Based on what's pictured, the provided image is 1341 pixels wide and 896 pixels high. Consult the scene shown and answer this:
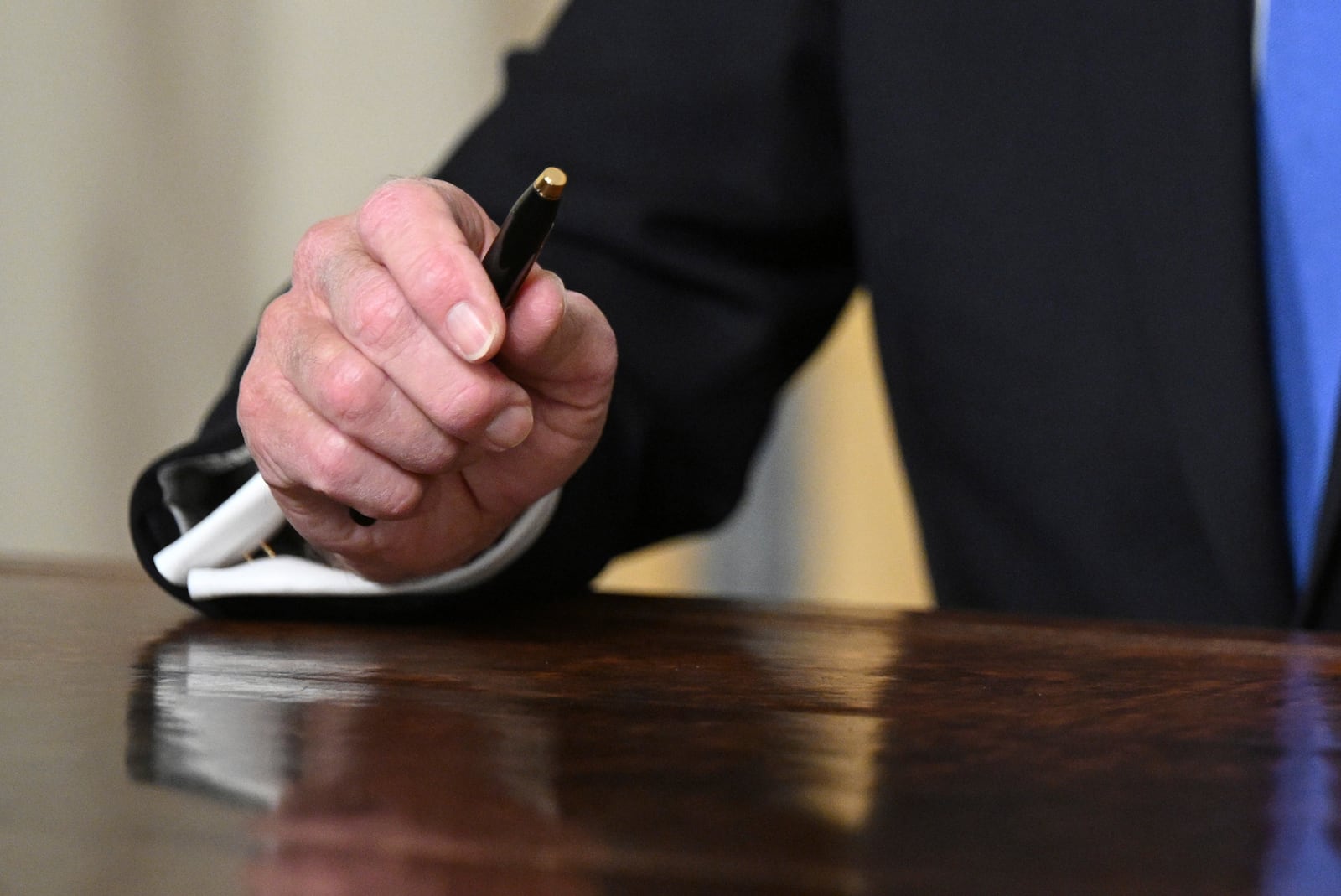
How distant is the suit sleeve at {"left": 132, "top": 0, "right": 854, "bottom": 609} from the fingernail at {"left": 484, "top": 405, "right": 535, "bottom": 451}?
28cm

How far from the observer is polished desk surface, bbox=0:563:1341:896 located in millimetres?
215

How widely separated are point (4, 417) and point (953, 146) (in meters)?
1.05

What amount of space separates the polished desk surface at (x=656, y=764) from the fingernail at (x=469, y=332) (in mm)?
103

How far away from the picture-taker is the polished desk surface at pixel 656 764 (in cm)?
21

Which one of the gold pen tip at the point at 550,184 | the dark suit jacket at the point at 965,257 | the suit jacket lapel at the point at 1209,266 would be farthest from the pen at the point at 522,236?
the suit jacket lapel at the point at 1209,266

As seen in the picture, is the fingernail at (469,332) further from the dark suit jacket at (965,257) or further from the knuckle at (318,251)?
the dark suit jacket at (965,257)

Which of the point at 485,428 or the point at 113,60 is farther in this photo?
the point at 113,60

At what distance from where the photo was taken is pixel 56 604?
1.80ft

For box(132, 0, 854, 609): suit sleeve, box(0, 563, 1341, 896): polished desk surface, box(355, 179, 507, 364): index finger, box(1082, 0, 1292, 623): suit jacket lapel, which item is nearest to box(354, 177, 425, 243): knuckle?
box(355, 179, 507, 364): index finger

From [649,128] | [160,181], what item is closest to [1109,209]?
[649,128]

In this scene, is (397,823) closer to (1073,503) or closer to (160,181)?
(1073,503)

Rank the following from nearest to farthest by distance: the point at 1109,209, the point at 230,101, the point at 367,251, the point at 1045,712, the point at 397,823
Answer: the point at 397,823
the point at 1045,712
the point at 367,251
the point at 1109,209
the point at 230,101

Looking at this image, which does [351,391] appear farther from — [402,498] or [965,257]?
[965,257]

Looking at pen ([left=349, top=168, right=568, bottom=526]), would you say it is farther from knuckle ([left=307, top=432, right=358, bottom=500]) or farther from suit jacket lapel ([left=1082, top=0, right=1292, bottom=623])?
suit jacket lapel ([left=1082, top=0, right=1292, bottom=623])
